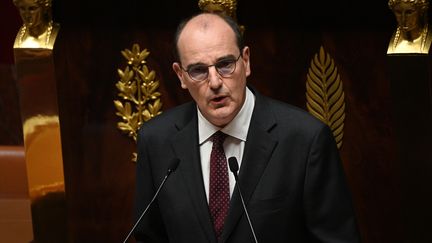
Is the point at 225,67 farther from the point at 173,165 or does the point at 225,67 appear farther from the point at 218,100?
the point at 173,165

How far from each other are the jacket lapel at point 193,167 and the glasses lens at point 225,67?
16 centimetres

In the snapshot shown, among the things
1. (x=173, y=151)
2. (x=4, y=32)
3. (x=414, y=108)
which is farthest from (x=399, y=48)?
(x=4, y=32)

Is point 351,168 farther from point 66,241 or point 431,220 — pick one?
point 66,241

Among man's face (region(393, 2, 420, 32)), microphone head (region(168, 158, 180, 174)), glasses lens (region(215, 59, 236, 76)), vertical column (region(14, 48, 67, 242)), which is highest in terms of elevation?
man's face (region(393, 2, 420, 32))

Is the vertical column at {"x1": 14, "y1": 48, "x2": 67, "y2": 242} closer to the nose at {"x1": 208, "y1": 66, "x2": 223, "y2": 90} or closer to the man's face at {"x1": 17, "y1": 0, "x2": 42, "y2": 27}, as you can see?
the man's face at {"x1": 17, "y1": 0, "x2": 42, "y2": 27}

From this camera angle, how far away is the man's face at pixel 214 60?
1.63 m

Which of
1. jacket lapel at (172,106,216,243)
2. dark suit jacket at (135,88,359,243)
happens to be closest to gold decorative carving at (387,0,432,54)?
dark suit jacket at (135,88,359,243)

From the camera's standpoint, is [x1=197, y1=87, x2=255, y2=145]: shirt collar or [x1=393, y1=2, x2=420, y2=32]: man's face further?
[x1=393, y1=2, x2=420, y2=32]: man's face

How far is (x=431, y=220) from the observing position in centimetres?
199

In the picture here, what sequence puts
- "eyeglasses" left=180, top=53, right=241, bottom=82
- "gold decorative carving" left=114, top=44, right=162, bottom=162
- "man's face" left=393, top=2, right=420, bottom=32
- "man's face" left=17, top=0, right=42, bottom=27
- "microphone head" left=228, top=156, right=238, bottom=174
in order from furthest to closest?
"gold decorative carving" left=114, top=44, right=162, bottom=162
"man's face" left=17, top=0, right=42, bottom=27
"man's face" left=393, top=2, right=420, bottom=32
"eyeglasses" left=180, top=53, right=241, bottom=82
"microphone head" left=228, top=156, right=238, bottom=174

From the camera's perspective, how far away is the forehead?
1632 millimetres

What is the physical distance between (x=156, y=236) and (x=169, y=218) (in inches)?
2.3

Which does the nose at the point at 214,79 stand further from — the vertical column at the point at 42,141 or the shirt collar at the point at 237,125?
the vertical column at the point at 42,141

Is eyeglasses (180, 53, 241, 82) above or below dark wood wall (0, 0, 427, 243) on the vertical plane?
above
